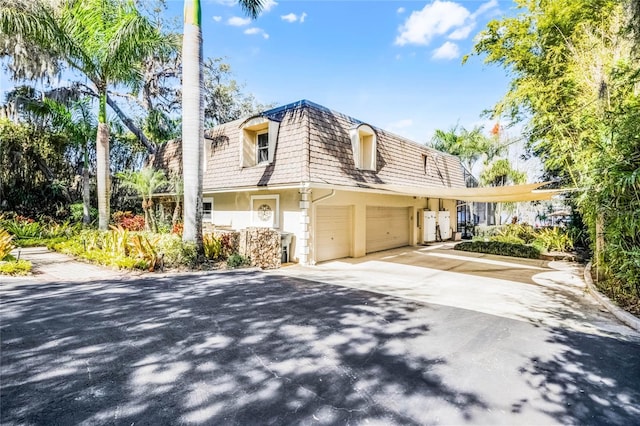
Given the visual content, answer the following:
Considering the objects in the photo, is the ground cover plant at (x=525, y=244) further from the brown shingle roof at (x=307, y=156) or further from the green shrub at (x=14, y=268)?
the green shrub at (x=14, y=268)

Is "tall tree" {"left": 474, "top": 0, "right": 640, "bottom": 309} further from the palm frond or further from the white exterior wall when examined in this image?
the palm frond

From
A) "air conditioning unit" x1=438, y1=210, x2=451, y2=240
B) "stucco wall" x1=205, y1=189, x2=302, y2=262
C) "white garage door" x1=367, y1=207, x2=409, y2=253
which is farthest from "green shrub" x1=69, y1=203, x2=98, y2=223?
"air conditioning unit" x1=438, y1=210, x2=451, y2=240

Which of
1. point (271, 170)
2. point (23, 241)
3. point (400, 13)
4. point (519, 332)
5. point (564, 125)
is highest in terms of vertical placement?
point (400, 13)

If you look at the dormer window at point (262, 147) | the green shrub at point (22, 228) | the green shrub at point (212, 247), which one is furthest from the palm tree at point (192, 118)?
the green shrub at point (22, 228)

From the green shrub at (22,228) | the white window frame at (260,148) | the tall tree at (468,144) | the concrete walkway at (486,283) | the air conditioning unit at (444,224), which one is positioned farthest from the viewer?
the tall tree at (468,144)

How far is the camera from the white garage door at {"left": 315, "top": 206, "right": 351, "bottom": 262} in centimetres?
1030

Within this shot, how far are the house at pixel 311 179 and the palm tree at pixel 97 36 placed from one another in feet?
12.2

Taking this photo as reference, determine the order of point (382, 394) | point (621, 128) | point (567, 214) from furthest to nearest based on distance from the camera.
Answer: point (567, 214) → point (621, 128) → point (382, 394)

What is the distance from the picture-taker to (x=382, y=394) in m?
2.88

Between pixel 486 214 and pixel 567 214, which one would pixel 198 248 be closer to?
pixel 567 214

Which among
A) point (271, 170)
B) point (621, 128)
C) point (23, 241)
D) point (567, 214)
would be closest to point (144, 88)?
point (23, 241)

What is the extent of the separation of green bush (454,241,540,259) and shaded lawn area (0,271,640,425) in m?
8.55

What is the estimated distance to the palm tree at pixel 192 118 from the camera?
8508mm

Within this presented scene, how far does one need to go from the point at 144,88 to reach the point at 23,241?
10.9 metres
